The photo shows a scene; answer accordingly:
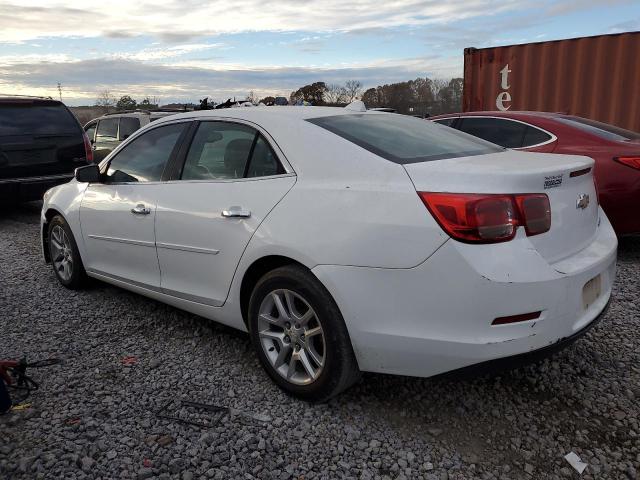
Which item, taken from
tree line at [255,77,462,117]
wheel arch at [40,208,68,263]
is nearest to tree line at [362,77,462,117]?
tree line at [255,77,462,117]

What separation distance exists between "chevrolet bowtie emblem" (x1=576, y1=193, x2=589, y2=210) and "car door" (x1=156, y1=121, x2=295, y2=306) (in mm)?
1401

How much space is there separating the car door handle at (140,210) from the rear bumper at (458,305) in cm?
154

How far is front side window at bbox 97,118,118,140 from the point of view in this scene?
11562 mm

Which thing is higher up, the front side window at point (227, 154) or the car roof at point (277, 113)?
the car roof at point (277, 113)

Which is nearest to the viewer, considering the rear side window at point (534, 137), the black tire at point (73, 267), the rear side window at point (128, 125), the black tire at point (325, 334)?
the black tire at point (325, 334)

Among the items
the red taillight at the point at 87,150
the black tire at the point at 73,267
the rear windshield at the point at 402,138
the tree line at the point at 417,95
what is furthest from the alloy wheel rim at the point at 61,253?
the tree line at the point at 417,95

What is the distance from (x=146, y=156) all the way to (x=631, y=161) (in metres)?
4.05

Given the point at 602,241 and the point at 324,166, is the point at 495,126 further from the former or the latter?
the point at 324,166

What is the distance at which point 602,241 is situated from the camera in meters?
2.84

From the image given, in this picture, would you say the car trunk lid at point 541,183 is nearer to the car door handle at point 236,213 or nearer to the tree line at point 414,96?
the car door handle at point 236,213

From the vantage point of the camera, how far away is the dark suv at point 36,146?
24.0ft

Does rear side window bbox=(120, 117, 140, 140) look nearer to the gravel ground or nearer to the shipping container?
the shipping container

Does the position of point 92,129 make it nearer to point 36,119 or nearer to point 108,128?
point 108,128

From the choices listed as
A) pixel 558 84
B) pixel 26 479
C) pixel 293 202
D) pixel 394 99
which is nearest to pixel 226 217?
pixel 293 202
